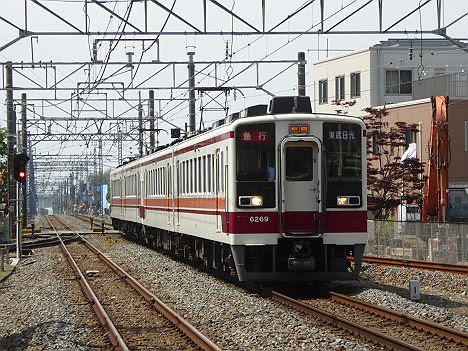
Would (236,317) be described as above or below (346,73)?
below

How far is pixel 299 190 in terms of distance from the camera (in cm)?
1573

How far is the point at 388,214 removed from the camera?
34.1 meters

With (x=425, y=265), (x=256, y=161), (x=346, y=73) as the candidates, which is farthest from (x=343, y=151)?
(x=346, y=73)

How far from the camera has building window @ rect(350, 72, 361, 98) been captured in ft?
153

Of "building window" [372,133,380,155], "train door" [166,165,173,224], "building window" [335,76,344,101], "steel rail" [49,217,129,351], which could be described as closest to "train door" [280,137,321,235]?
"steel rail" [49,217,129,351]

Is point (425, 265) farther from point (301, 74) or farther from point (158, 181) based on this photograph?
point (158, 181)

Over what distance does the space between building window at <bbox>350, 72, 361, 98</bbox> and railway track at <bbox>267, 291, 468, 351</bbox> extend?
32634 millimetres

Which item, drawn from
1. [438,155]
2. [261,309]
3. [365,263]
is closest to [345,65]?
[438,155]

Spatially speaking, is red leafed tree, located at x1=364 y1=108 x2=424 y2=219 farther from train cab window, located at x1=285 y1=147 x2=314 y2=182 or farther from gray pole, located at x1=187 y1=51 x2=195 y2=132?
train cab window, located at x1=285 y1=147 x2=314 y2=182

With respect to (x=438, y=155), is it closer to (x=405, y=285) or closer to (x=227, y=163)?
(x=405, y=285)

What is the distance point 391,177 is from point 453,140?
162 inches

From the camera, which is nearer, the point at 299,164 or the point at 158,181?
the point at 299,164

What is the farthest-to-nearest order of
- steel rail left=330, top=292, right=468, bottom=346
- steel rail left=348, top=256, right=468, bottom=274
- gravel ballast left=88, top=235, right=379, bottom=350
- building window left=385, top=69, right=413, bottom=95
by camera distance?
building window left=385, top=69, right=413, bottom=95 → steel rail left=348, top=256, right=468, bottom=274 → gravel ballast left=88, top=235, right=379, bottom=350 → steel rail left=330, top=292, right=468, bottom=346

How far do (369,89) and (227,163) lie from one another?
30.4 m
